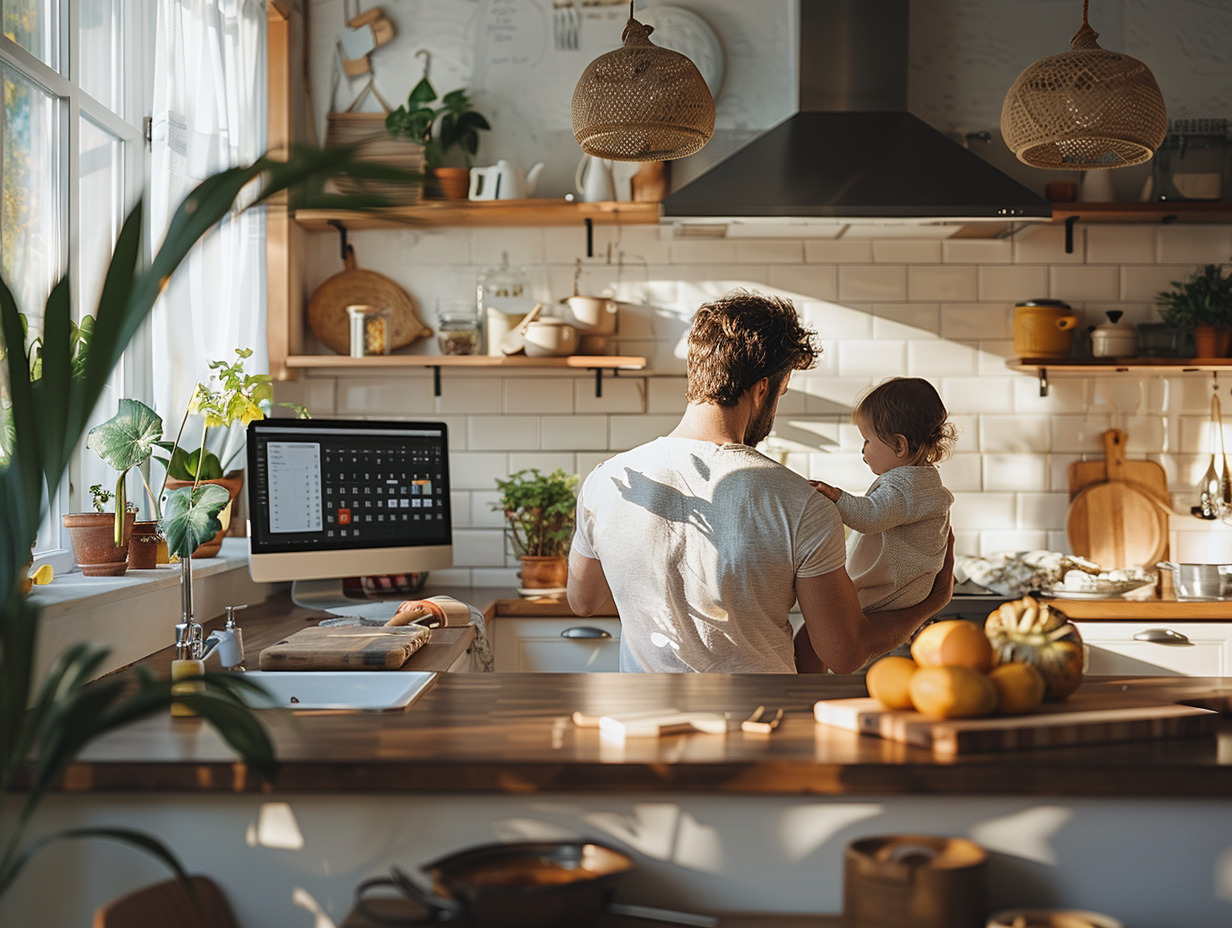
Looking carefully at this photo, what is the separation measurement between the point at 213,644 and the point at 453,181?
205 cm

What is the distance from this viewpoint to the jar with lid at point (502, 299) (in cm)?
356

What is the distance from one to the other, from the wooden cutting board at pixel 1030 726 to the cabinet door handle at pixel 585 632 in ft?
6.04

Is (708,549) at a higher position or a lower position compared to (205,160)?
lower

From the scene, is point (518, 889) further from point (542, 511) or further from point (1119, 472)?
point (1119, 472)

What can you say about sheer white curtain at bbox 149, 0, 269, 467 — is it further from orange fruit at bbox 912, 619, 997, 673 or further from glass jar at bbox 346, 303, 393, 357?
orange fruit at bbox 912, 619, 997, 673

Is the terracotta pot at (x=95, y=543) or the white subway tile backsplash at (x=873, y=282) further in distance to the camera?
the white subway tile backsplash at (x=873, y=282)

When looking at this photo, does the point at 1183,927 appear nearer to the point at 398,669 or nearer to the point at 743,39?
the point at 398,669

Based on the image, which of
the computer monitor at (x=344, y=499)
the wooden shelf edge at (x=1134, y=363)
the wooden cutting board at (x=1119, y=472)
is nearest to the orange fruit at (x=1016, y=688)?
the computer monitor at (x=344, y=499)

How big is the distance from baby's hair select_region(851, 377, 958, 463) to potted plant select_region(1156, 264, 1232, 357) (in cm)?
148

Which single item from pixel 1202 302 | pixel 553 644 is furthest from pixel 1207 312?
pixel 553 644

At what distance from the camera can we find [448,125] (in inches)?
143

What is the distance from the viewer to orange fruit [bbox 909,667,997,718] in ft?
4.05

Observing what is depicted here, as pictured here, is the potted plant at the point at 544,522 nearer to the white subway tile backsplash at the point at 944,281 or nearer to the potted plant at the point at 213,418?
the potted plant at the point at 213,418

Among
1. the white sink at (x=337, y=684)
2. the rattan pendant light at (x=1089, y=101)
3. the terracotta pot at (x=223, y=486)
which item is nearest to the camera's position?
the white sink at (x=337, y=684)
